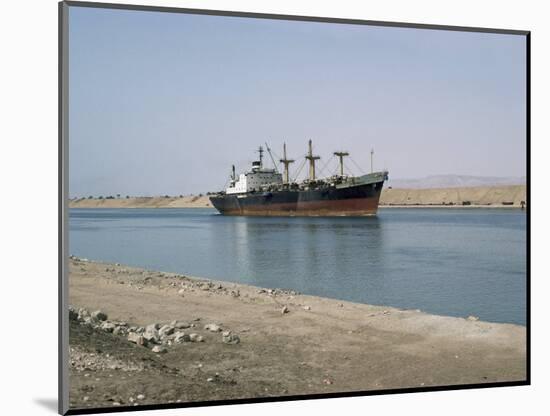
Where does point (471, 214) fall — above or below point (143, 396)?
above

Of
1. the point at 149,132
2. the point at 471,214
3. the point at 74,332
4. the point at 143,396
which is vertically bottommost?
the point at 143,396

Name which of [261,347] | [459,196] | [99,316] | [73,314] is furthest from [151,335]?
[459,196]

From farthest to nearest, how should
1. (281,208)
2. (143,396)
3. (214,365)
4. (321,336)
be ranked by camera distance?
(281,208)
(321,336)
(214,365)
(143,396)

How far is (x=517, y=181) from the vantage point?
5.82 m

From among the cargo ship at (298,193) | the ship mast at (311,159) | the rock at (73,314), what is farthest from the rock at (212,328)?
the ship mast at (311,159)

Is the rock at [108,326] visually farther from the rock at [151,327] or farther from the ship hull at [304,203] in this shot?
the ship hull at [304,203]

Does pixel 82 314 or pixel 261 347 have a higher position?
pixel 82 314

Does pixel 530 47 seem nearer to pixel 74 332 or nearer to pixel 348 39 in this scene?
pixel 348 39

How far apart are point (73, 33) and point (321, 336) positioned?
255 centimetres

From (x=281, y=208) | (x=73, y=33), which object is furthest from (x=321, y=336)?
(x=73, y=33)

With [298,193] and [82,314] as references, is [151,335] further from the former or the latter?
[298,193]

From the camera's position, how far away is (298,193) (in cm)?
613

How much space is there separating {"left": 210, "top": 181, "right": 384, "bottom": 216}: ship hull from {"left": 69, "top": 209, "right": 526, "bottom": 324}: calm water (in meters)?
→ 0.17

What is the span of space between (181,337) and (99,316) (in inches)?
21.4
